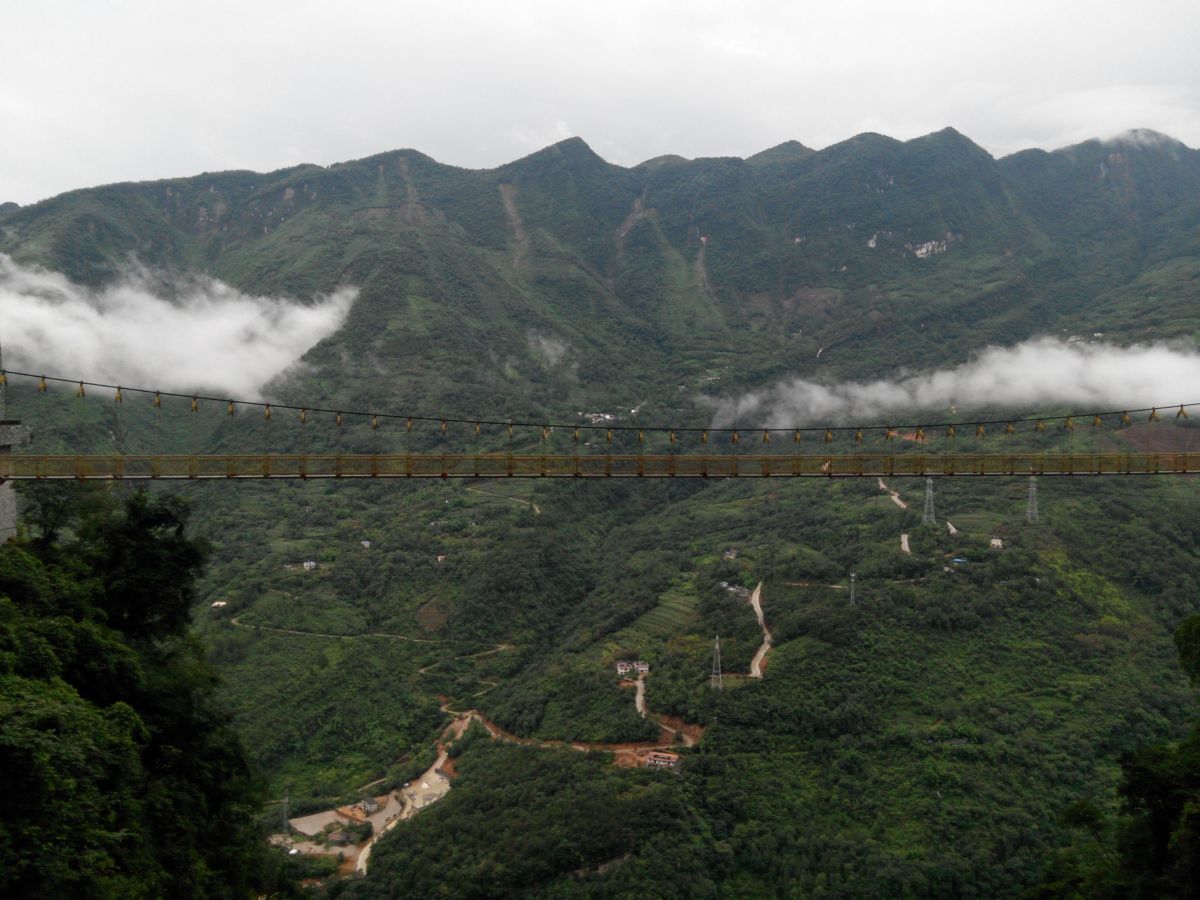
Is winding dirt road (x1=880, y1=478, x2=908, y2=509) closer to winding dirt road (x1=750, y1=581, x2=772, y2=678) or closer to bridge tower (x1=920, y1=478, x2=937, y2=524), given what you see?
bridge tower (x1=920, y1=478, x2=937, y2=524)

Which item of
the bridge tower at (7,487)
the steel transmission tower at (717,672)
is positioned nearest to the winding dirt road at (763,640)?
the steel transmission tower at (717,672)

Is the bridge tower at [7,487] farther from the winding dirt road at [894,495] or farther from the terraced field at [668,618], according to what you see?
the winding dirt road at [894,495]

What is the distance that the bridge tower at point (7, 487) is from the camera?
17.8 meters

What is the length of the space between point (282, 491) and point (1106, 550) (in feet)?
185

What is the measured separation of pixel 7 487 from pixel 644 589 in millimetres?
36863

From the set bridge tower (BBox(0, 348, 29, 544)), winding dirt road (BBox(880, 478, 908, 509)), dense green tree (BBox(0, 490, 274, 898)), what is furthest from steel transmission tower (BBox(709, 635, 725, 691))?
bridge tower (BBox(0, 348, 29, 544))

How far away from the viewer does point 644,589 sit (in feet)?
163

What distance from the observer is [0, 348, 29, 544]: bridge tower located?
17.8 meters

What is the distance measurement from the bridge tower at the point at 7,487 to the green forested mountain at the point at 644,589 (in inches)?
175

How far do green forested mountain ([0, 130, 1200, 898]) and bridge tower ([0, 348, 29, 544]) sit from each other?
4.44 m

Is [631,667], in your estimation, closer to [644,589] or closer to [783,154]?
[644,589]

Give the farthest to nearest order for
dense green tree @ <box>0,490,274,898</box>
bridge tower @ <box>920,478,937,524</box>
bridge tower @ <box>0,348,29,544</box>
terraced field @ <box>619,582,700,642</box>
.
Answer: bridge tower @ <box>920,478,937,524</box> < terraced field @ <box>619,582,700,642</box> < bridge tower @ <box>0,348,29,544</box> < dense green tree @ <box>0,490,274,898</box>

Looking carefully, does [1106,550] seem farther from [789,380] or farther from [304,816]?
[789,380]

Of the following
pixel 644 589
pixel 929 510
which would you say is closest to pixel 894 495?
pixel 929 510
